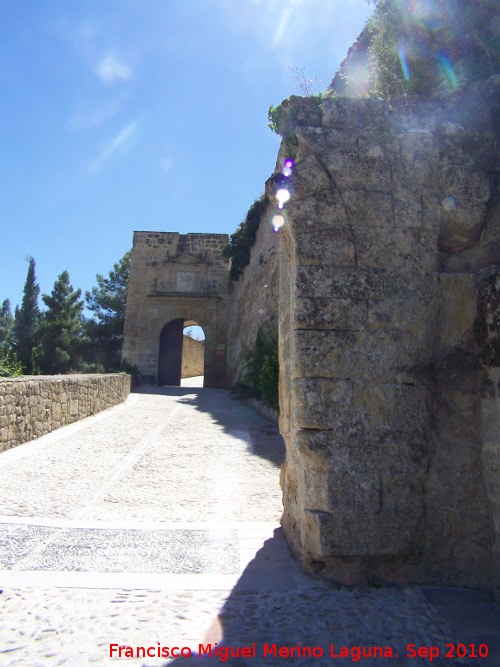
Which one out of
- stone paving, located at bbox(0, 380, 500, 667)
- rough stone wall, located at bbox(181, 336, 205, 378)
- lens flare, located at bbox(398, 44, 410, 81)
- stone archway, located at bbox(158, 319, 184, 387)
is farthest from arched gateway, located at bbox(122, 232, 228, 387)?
stone paving, located at bbox(0, 380, 500, 667)

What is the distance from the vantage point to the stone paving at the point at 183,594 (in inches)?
75.7

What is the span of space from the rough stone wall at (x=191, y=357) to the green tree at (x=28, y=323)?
8.44 m

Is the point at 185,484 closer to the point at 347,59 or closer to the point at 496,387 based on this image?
the point at 496,387

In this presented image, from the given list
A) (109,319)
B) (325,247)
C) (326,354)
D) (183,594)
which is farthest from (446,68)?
(109,319)

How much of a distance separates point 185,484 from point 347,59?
419 inches

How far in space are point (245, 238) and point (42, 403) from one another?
10599 mm

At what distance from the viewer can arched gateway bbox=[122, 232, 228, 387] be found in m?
20.4

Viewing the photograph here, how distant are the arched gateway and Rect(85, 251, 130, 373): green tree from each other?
5.18 metres

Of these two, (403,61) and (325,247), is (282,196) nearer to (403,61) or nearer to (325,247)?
(325,247)

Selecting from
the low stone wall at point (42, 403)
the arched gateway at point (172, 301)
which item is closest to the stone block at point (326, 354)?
the low stone wall at point (42, 403)

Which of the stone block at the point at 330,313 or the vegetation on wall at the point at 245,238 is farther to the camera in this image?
the vegetation on wall at the point at 245,238

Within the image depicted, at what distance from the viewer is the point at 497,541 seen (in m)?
2.43

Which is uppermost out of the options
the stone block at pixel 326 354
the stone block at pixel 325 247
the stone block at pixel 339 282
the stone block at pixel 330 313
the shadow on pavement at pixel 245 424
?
the stone block at pixel 325 247

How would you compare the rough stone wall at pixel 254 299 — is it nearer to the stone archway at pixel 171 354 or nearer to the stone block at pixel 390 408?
the stone archway at pixel 171 354
